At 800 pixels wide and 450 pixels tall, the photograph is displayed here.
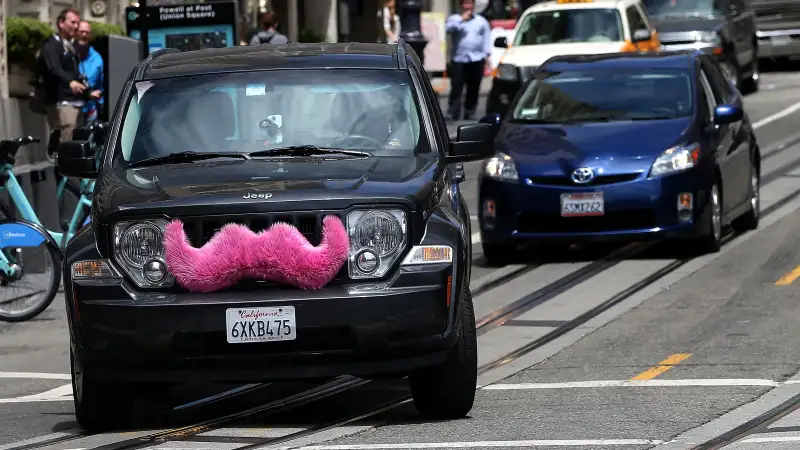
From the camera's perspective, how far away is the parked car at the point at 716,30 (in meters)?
30.7

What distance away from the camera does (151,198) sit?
867cm

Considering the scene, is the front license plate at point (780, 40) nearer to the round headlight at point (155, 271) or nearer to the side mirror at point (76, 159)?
the side mirror at point (76, 159)

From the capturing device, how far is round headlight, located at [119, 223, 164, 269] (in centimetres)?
858

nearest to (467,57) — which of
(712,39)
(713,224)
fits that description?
(712,39)

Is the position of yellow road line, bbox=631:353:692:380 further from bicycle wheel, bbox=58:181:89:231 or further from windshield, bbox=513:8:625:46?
windshield, bbox=513:8:625:46

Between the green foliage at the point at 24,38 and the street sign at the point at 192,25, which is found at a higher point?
the street sign at the point at 192,25

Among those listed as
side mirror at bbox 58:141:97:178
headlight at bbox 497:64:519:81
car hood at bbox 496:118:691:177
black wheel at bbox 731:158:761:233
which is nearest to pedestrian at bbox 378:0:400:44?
headlight at bbox 497:64:519:81

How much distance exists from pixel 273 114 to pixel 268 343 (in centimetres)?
160

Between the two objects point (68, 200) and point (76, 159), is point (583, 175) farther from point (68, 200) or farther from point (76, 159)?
point (76, 159)

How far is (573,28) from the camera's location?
88.7ft

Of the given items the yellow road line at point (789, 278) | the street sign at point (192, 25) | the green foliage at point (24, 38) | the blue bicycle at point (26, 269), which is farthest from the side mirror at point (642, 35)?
the blue bicycle at point (26, 269)

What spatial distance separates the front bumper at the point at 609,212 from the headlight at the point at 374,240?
20.7 feet

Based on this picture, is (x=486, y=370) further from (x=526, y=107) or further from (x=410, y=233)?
(x=526, y=107)

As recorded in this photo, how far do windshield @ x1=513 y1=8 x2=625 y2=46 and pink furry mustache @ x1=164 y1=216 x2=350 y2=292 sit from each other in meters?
18.7
